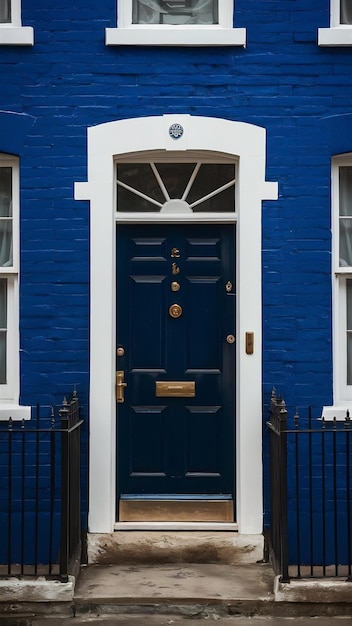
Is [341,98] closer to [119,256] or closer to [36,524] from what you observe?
[119,256]

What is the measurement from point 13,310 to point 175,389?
1.50 m

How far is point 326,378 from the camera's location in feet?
25.7

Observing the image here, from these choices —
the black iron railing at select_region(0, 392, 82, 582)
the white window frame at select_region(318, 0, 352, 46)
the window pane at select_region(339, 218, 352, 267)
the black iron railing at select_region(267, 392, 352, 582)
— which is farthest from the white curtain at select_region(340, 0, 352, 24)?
the black iron railing at select_region(0, 392, 82, 582)

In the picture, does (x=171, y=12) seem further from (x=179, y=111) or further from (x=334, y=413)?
(x=334, y=413)

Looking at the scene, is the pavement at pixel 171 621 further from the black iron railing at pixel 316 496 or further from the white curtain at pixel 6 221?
the white curtain at pixel 6 221

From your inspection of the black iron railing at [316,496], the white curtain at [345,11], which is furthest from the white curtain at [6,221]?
the white curtain at [345,11]

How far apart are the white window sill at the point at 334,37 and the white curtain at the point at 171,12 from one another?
94cm

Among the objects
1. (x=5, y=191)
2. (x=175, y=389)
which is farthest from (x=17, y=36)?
(x=175, y=389)

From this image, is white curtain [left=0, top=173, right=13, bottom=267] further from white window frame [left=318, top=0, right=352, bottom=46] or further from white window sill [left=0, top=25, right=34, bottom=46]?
white window frame [left=318, top=0, right=352, bottom=46]

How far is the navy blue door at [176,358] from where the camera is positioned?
26.3ft

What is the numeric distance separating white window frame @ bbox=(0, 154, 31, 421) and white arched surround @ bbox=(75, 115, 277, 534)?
562mm

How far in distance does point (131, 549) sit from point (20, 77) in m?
3.94

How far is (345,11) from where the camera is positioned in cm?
809

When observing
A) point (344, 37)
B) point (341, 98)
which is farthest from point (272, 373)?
point (344, 37)
